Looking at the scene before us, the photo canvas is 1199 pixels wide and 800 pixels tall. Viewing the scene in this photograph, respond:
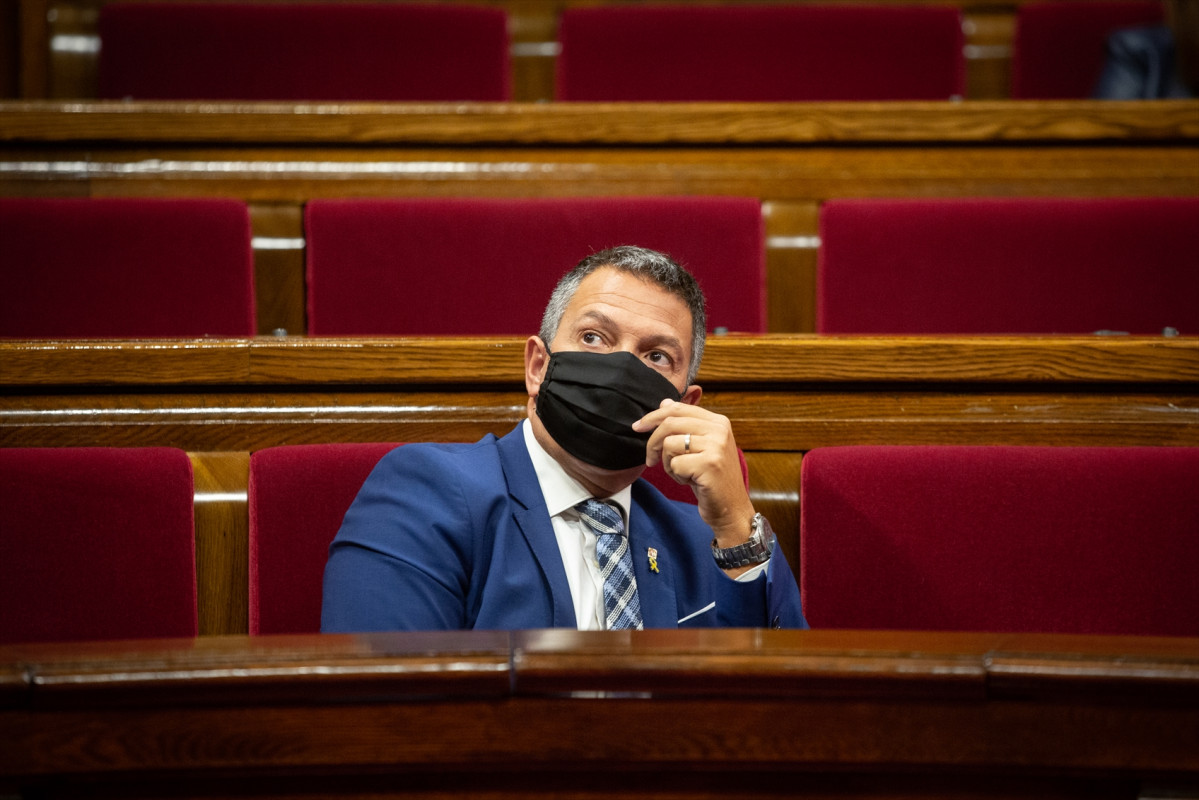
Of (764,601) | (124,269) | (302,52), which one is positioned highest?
(302,52)

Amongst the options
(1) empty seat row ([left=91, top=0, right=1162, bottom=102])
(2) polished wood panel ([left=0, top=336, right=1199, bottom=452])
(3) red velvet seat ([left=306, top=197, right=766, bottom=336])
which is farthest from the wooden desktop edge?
(1) empty seat row ([left=91, top=0, right=1162, bottom=102])

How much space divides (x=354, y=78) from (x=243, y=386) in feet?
1.17

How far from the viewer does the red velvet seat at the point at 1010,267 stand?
49cm

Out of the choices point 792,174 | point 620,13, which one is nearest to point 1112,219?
point 792,174

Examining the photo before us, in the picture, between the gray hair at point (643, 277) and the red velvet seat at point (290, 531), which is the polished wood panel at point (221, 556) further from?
the gray hair at point (643, 277)

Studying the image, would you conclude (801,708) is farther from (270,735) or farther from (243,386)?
(243,386)

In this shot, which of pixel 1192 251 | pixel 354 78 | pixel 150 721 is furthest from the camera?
pixel 354 78

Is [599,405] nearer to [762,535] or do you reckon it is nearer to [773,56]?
[762,535]

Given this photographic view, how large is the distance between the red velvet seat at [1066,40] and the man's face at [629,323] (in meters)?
0.49

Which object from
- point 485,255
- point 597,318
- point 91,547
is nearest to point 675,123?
Answer: point 485,255

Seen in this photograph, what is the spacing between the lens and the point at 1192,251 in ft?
1.60

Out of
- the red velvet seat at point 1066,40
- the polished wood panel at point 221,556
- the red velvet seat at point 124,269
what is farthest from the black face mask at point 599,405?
the red velvet seat at point 1066,40

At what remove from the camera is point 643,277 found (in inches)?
13.7

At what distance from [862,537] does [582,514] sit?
0.09m
